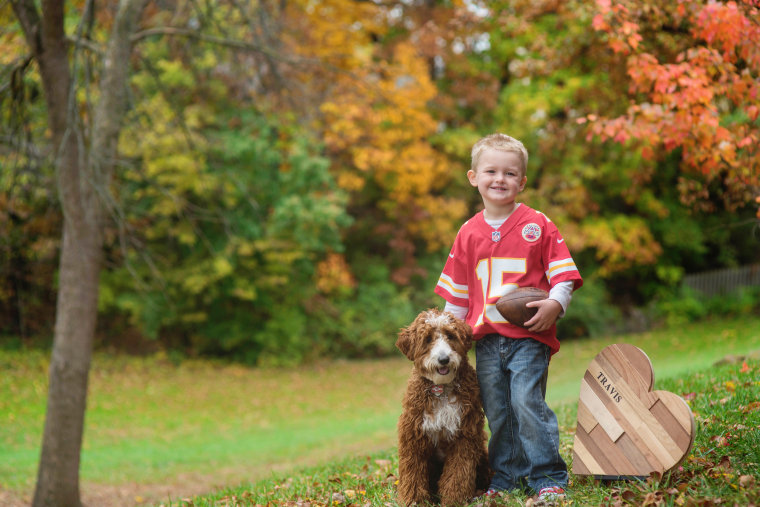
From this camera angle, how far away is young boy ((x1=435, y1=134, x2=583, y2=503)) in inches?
143

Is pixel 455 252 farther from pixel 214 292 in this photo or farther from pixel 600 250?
pixel 600 250

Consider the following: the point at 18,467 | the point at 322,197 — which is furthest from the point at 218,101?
the point at 18,467

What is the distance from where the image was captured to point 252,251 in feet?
53.7

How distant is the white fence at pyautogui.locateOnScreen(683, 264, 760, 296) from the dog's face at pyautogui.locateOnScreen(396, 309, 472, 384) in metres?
20.3

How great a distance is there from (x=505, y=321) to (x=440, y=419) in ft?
2.06

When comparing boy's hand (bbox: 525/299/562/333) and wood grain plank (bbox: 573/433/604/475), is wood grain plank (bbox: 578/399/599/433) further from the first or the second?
boy's hand (bbox: 525/299/562/333)

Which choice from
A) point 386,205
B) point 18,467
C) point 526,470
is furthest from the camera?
point 386,205

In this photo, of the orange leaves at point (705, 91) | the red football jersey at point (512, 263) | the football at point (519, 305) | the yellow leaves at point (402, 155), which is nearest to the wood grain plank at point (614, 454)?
the red football jersey at point (512, 263)

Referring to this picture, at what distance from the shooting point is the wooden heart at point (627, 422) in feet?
11.3

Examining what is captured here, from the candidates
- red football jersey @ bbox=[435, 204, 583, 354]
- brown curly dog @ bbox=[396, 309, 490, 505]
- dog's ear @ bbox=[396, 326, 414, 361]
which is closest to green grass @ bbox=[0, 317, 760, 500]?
brown curly dog @ bbox=[396, 309, 490, 505]

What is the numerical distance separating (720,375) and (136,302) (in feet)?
43.6

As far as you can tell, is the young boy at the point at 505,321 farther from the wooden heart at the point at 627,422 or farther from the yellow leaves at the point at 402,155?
the yellow leaves at the point at 402,155

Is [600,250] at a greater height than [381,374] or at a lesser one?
greater

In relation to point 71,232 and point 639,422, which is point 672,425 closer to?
point 639,422
